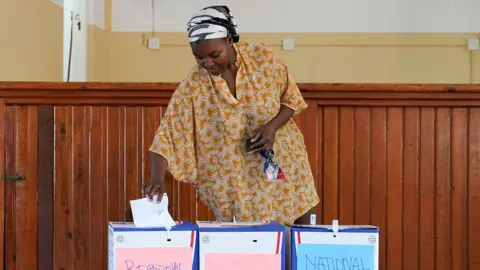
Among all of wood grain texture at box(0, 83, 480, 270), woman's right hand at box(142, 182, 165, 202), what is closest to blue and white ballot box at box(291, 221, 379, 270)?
woman's right hand at box(142, 182, 165, 202)

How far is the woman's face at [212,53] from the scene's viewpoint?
2.04 metres

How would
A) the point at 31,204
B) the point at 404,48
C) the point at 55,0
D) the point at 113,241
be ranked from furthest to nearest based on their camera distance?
the point at 404,48, the point at 55,0, the point at 31,204, the point at 113,241

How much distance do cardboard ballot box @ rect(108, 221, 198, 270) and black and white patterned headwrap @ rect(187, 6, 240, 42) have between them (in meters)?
0.57

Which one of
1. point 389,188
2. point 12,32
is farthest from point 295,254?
point 12,32

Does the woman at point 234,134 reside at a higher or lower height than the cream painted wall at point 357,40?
lower

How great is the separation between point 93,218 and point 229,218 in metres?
1.16

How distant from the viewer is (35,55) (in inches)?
182

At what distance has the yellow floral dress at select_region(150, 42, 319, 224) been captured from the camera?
2.13m

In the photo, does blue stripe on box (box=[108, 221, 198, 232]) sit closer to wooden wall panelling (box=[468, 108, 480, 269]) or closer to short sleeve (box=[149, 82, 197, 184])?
short sleeve (box=[149, 82, 197, 184])

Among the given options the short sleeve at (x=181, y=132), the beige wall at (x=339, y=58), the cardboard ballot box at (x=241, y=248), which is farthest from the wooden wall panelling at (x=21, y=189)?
the beige wall at (x=339, y=58)

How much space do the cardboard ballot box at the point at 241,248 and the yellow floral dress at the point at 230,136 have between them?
335 millimetres

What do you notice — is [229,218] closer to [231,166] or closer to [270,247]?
[231,166]

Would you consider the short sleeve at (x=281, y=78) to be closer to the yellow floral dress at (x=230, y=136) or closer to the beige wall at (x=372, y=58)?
the yellow floral dress at (x=230, y=136)

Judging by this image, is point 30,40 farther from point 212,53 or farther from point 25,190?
point 212,53
